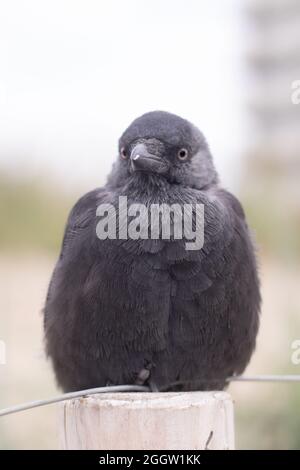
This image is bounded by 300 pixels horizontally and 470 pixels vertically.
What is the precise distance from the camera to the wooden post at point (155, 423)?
2.84m

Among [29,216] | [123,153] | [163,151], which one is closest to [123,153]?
[123,153]

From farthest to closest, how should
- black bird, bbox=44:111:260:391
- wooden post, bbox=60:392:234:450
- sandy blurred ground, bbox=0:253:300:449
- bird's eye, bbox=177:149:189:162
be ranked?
sandy blurred ground, bbox=0:253:300:449 < bird's eye, bbox=177:149:189:162 < black bird, bbox=44:111:260:391 < wooden post, bbox=60:392:234:450

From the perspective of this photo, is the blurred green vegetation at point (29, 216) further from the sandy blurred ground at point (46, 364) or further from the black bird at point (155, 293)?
the black bird at point (155, 293)

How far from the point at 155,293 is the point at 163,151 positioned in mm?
886

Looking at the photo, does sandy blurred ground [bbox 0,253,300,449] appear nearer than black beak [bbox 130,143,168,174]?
No

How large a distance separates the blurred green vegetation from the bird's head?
4013 millimetres

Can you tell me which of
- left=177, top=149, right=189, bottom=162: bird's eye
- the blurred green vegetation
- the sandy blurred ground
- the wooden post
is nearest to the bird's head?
left=177, top=149, right=189, bottom=162: bird's eye

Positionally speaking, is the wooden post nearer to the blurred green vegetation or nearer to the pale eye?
the pale eye

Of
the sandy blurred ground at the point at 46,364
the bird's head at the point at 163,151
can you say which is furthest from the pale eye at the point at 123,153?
the sandy blurred ground at the point at 46,364

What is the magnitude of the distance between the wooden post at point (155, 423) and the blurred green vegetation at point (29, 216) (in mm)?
5745

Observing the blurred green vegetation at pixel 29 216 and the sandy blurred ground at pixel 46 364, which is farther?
the blurred green vegetation at pixel 29 216

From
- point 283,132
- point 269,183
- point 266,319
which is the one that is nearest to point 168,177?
point 266,319

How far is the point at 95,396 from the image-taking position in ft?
9.95

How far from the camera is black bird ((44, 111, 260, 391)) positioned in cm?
411
